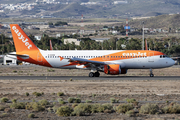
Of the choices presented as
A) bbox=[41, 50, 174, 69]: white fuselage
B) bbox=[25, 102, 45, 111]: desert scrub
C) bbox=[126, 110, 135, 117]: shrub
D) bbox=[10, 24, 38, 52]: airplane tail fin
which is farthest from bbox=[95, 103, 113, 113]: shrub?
bbox=[10, 24, 38, 52]: airplane tail fin

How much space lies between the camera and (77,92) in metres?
33.7

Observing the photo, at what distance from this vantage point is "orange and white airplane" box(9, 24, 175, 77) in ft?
161

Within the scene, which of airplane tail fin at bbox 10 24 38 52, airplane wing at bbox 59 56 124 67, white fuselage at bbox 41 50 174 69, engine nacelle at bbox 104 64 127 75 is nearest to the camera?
engine nacelle at bbox 104 64 127 75

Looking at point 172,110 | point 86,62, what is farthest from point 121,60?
point 172,110

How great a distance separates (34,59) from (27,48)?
7.18 feet

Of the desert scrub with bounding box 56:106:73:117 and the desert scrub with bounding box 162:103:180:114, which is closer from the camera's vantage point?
the desert scrub with bounding box 56:106:73:117

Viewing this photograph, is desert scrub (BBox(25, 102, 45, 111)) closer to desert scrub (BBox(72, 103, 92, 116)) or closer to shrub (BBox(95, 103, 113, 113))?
desert scrub (BBox(72, 103, 92, 116))

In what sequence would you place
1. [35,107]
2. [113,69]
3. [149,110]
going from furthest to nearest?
1. [113,69]
2. [35,107]
3. [149,110]

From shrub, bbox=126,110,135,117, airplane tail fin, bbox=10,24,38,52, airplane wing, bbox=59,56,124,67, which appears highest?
airplane tail fin, bbox=10,24,38,52

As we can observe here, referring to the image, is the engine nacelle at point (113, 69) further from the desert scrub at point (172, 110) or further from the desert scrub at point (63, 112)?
the desert scrub at point (63, 112)

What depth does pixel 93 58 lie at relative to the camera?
50.2 metres

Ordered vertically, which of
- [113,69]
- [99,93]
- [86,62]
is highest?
[86,62]

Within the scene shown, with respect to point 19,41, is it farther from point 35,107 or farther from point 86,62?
point 35,107

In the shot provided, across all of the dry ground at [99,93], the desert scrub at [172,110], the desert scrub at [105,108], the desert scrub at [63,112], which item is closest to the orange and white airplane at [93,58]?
the dry ground at [99,93]
